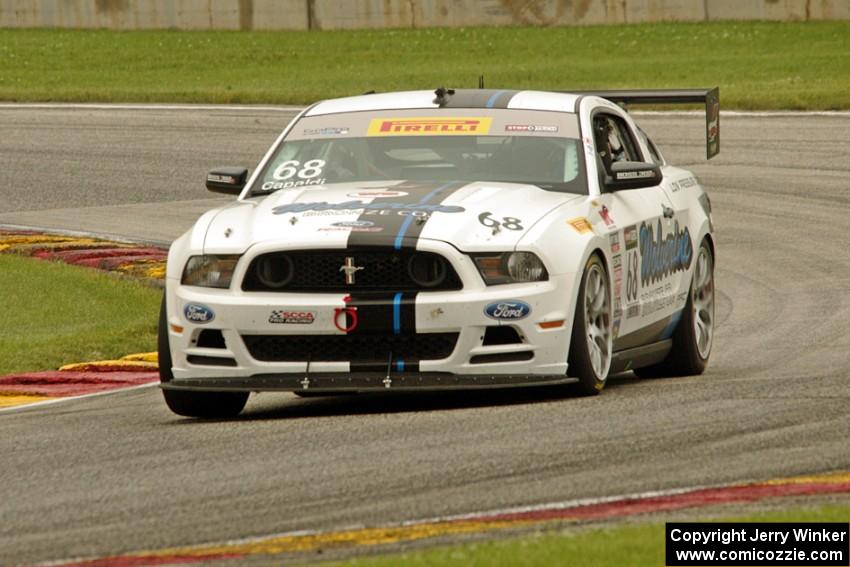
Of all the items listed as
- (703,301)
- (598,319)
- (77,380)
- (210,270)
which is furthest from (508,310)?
(77,380)

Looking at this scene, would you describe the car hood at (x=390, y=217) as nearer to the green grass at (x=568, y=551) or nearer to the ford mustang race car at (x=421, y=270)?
the ford mustang race car at (x=421, y=270)

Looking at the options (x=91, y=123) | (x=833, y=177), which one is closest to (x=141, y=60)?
(x=91, y=123)

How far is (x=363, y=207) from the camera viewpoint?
898 cm

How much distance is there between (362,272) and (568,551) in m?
3.21

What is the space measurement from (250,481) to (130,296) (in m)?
7.70

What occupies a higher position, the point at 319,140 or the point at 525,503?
the point at 319,140

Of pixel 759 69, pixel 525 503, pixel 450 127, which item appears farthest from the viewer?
pixel 759 69

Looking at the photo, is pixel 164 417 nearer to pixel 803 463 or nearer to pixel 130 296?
pixel 803 463

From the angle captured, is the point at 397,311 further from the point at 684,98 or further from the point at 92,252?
the point at 92,252

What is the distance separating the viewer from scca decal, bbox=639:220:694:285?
9.97 m

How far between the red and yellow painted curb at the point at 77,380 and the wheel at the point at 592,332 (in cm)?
311

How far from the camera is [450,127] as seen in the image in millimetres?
10070

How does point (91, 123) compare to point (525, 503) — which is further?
point (91, 123)

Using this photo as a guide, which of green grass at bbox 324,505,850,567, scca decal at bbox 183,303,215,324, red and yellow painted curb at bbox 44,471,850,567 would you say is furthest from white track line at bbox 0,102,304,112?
green grass at bbox 324,505,850,567
